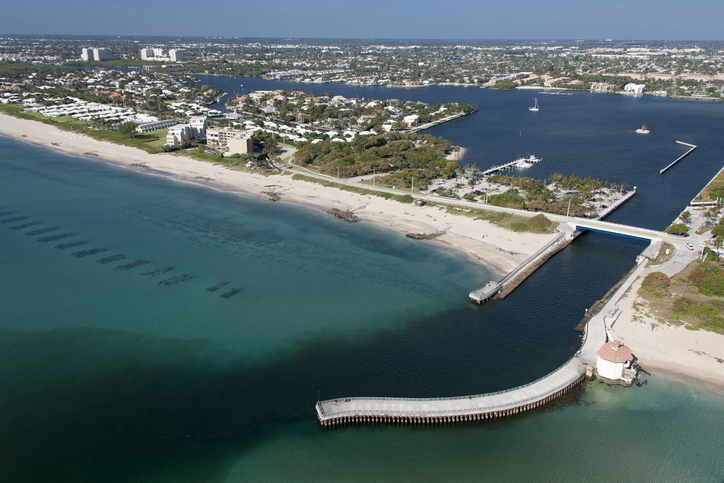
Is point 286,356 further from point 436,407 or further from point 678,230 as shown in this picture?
point 678,230

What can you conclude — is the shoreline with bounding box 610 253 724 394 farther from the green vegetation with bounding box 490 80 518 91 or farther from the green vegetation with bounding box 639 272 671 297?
the green vegetation with bounding box 490 80 518 91

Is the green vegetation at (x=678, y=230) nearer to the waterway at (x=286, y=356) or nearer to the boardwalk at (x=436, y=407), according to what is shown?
the waterway at (x=286, y=356)

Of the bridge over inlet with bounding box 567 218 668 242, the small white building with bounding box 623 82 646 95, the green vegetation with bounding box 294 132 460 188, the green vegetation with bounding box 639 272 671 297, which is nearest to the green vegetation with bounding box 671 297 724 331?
the green vegetation with bounding box 639 272 671 297

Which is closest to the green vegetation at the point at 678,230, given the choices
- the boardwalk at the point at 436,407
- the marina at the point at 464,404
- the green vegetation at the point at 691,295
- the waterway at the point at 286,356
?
the waterway at the point at 286,356

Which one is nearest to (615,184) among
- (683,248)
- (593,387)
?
(683,248)

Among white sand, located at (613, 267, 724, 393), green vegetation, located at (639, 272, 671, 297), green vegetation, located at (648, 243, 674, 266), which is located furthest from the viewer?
green vegetation, located at (648, 243, 674, 266)

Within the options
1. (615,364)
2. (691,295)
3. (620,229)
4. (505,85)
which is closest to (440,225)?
(620,229)

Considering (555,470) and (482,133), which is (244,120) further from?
(555,470)
